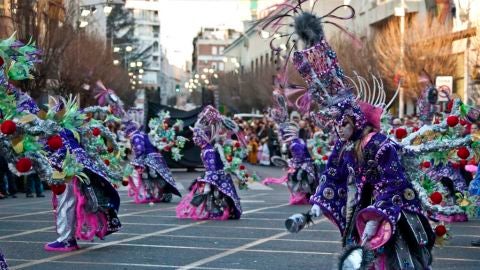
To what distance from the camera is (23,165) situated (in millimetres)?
6703

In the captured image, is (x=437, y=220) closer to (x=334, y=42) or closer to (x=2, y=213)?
(x=2, y=213)

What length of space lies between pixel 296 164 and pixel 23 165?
1344cm

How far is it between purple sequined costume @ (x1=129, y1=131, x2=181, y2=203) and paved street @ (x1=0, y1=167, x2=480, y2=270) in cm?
190

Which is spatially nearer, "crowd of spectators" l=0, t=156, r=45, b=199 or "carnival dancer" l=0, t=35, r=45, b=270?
"carnival dancer" l=0, t=35, r=45, b=270

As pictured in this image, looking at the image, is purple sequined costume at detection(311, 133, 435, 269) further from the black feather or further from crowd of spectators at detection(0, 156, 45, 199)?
crowd of spectators at detection(0, 156, 45, 199)

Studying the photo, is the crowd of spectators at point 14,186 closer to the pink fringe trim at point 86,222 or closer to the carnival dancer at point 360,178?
the pink fringe trim at point 86,222

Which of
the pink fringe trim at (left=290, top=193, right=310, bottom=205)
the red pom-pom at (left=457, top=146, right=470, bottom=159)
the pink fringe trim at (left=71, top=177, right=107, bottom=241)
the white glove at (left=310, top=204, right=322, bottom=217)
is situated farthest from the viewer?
the pink fringe trim at (left=290, top=193, right=310, bottom=205)

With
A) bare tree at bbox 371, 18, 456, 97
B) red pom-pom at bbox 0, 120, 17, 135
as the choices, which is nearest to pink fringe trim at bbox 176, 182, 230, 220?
red pom-pom at bbox 0, 120, 17, 135

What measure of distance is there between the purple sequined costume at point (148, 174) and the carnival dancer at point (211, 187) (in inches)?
127

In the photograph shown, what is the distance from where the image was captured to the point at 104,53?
43125mm

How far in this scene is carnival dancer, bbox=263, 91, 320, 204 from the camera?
19.6m

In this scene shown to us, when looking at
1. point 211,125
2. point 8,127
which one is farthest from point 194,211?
point 8,127

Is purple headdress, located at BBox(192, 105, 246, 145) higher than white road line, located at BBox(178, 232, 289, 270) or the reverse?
higher

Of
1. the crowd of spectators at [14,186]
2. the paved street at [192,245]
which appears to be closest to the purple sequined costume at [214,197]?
the paved street at [192,245]
